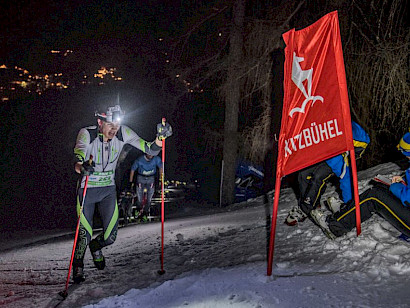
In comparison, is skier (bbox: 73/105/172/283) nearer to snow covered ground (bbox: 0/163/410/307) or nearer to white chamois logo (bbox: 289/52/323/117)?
snow covered ground (bbox: 0/163/410/307)

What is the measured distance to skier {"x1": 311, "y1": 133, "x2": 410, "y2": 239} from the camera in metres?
4.44

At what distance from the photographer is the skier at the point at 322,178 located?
5832 millimetres

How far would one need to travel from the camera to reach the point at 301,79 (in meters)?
4.36

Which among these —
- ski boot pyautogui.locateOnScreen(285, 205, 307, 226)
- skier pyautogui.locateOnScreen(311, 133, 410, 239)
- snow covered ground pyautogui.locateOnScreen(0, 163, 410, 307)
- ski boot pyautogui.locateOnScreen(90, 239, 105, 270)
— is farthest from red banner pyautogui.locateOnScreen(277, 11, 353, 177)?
ski boot pyautogui.locateOnScreen(90, 239, 105, 270)

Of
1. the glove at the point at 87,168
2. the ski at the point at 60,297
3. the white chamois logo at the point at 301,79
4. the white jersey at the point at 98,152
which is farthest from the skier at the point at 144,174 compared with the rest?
the white chamois logo at the point at 301,79

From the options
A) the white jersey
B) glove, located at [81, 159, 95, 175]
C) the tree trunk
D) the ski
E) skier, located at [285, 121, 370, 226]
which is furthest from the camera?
the tree trunk

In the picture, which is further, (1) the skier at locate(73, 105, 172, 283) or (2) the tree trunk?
(2) the tree trunk

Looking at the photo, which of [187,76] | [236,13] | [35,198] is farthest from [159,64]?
[35,198]

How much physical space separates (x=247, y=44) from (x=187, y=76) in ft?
8.19

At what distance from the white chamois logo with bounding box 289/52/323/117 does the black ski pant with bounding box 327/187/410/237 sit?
1.44 m

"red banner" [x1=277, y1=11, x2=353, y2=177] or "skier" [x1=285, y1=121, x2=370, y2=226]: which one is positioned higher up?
"red banner" [x1=277, y1=11, x2=353, y2=177]

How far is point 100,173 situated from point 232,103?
846 centimetres

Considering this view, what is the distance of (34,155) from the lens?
28719 mm

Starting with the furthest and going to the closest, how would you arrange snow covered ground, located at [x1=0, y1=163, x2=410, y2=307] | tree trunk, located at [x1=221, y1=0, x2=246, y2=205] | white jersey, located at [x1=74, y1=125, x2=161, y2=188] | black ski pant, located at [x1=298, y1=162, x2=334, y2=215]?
tree trunk, located at [x1=221, y1=0, x2=246, y2=205], black ski pant, located at [x1=298, y1=162, x2=334, y2=215], white jersey, located at [x1=74, y1=125, x2=161, y2=188], snow covered ground, located at [x1=0, y1=163, x2=410, y2=307]
